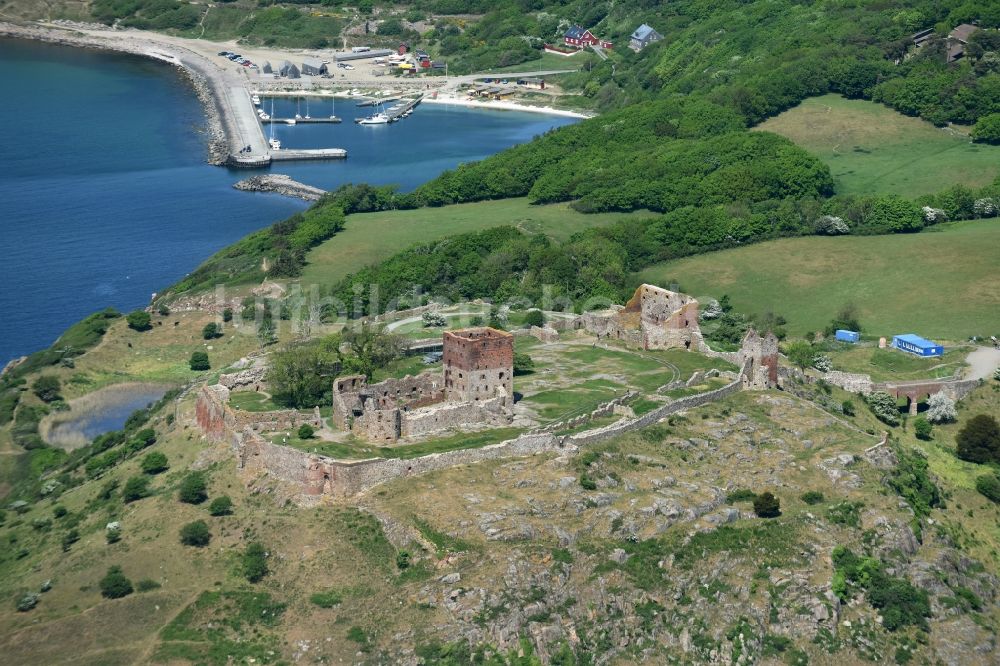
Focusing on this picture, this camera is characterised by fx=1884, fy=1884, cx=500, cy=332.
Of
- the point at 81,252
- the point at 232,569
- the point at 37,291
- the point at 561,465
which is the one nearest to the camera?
the point at 232,569

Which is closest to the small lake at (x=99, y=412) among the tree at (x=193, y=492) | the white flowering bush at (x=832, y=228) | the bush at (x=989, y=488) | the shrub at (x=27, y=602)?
the tree at (x=193, y=492)

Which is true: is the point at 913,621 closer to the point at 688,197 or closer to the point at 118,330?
the point at 118,330

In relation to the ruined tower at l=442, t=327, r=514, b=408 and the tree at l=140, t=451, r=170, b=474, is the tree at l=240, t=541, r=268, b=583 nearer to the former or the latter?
the tree at l=140, t=451, r=170, b=474

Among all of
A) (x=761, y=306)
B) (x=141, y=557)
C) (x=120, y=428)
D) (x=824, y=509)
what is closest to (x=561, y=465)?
(x=824, y=509)

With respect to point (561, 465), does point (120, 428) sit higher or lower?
lower

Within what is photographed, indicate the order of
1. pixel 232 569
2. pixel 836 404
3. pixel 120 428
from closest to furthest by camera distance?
pixel 232 569
pixel 836 404
pixel 120 428

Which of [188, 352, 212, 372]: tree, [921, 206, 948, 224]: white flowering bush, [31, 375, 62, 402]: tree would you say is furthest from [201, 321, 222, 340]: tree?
[921, 206, 948, 224]: white flowering bush
